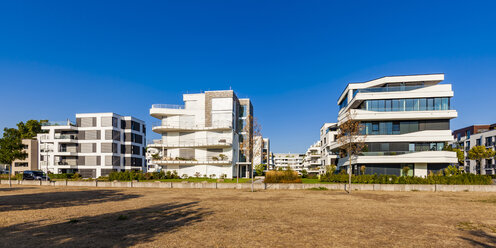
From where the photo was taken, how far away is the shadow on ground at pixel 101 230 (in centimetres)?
866

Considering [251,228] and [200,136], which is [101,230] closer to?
[251,228]

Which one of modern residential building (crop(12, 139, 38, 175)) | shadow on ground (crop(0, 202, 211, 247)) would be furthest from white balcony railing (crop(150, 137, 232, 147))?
modern residential building (crop(12, 139, 38, 175))

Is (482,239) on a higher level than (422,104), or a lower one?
lower

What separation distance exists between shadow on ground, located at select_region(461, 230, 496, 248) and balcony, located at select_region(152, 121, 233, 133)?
40811mm

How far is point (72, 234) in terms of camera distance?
31.9 feet

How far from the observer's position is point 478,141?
7244 cm

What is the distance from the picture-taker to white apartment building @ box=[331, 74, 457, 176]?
127 feet

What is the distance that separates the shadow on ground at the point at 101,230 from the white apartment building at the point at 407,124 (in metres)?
35.1

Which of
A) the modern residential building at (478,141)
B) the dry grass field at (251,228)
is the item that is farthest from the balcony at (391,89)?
the modern residential building at (478,141)

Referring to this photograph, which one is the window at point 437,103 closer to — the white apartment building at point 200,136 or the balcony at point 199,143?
the white apartment building at point 200,136

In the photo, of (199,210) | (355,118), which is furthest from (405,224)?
(355,118)

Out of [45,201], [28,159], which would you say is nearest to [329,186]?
[45,201]

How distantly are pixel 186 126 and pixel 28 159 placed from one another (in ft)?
176

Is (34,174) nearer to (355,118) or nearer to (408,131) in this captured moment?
(355,118)
